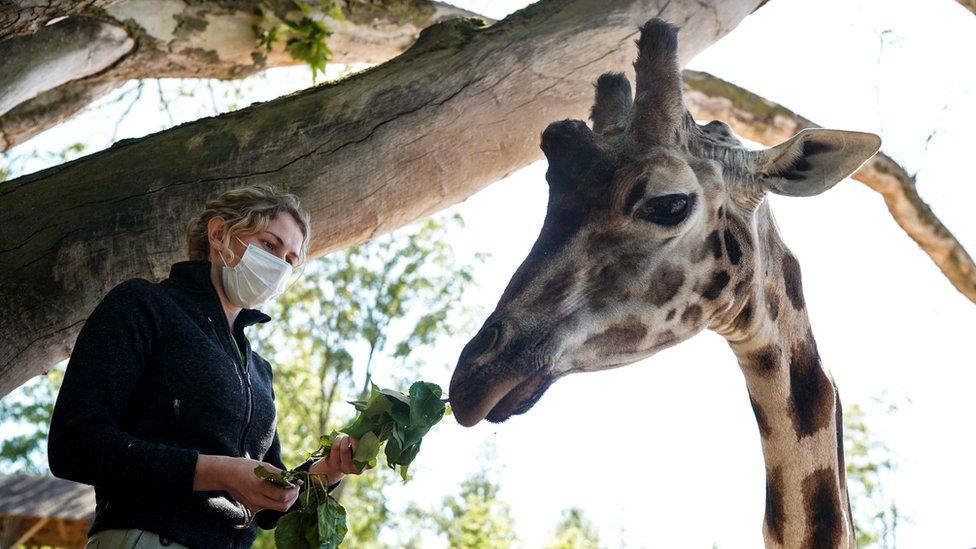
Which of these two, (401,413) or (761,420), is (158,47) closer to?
(401,413)

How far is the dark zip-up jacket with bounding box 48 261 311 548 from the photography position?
2.70m

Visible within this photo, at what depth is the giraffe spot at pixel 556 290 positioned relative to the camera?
3365 millimetres

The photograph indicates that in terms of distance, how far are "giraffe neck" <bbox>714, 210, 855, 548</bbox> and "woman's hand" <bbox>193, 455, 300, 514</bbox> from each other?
5.98ft

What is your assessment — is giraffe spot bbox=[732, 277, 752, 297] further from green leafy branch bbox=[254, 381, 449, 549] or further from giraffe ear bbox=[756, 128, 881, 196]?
green leafy branch bbox=[254, 381, 449, 549]

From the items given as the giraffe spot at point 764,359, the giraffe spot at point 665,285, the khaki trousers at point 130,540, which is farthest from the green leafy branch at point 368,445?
the giraffe spot at point 764,359

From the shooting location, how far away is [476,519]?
12219 millimetres

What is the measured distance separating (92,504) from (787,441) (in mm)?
5182

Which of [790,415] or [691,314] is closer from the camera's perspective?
[691,314]

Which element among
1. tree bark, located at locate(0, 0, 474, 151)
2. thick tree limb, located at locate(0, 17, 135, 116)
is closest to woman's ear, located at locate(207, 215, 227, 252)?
tree bark, located at locate(0, 0, 474, 151)

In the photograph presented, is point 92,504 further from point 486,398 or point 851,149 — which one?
point 851,149

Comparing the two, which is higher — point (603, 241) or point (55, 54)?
point (55, 54)

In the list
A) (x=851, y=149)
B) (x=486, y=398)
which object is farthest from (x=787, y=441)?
(x=486, y=398)

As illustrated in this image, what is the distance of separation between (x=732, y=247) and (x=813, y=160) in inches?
15.8

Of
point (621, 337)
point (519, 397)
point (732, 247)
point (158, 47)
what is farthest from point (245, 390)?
point (158, 47)
